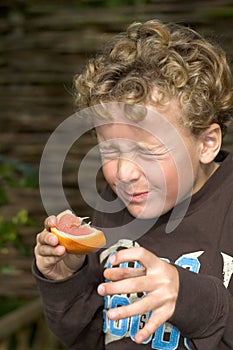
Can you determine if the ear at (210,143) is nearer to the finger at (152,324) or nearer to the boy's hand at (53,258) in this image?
the boy's hand at (53,258)

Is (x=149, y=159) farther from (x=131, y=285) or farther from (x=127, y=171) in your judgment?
(x=131, y=285)

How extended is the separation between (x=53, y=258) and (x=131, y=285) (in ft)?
1.34

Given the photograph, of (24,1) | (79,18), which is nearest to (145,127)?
(79,18)

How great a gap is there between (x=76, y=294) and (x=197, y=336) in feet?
1.31

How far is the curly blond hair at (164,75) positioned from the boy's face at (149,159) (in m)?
0.04

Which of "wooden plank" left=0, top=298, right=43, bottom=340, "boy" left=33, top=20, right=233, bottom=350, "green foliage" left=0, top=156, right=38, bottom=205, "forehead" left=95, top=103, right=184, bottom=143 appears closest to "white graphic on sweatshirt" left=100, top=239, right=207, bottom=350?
"boy" left=33, top=20, right=233, bottom=350

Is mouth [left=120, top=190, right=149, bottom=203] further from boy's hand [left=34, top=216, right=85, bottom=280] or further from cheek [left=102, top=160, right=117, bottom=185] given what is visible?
boy's hand [left=34, top=216, right=85, bottom=280]

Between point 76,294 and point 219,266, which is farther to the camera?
point 76,294

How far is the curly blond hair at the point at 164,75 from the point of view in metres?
2.04

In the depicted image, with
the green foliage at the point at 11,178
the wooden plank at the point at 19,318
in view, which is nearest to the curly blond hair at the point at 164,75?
the green foliage at the point at 11,178

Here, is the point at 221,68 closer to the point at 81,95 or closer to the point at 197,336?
the point at 81,95

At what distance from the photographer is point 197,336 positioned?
1866 millimetres

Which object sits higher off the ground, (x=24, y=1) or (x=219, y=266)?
(x=24, y=1)

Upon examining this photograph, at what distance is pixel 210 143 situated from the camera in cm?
212
